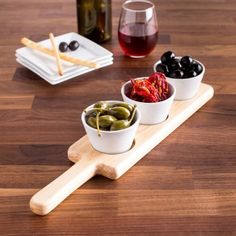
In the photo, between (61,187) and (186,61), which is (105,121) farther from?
(186,61)

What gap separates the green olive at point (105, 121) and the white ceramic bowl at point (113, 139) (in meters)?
0.01

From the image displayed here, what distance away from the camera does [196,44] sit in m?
1.51

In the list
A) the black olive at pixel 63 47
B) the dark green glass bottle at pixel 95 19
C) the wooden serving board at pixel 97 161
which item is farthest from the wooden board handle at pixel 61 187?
the dark green glass bottle at pixel 95 19

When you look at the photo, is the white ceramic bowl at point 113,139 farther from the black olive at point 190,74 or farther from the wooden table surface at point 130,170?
the black olive at point 190,74

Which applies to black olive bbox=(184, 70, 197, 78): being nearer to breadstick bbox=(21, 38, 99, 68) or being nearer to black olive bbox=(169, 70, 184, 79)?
black olive bbox=(169, 70, 184, 79)

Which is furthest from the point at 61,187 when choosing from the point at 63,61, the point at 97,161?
the point at 63,61

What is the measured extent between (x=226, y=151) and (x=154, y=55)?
1.60 ft

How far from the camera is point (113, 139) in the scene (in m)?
0.97

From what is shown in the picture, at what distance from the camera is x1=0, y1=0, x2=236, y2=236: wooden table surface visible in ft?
2.84

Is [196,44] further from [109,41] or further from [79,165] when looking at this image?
[79,165]

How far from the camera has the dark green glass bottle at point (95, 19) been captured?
1.44m

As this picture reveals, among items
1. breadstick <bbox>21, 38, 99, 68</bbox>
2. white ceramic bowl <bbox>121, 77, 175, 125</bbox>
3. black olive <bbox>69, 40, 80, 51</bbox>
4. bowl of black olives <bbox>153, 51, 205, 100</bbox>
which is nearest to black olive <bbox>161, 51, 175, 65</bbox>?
bowl of black olives <bbox>153, 51, 205, 100</bbox>

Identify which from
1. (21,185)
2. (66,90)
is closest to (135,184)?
(21,185)

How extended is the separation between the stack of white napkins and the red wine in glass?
0.19 feet
